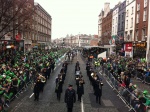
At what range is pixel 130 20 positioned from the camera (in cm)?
3872

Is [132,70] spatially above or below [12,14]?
below

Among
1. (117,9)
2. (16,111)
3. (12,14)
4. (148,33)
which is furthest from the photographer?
(117,9)

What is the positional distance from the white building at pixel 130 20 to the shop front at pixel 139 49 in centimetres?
401

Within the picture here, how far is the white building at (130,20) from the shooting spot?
37225 millimetres

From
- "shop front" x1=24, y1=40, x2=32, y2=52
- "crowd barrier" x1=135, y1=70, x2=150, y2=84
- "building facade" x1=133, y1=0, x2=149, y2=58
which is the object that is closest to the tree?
"crowd barrier" x1=135, y1=70, x2=150, y2=84

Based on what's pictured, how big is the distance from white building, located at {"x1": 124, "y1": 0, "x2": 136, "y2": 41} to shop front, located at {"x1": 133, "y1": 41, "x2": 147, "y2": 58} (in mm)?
4008

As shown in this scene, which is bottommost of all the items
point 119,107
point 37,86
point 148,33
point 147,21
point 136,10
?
point 119,107

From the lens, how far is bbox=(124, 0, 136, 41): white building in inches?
A: 1466

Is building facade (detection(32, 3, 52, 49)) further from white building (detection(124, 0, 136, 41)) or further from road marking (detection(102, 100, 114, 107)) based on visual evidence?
road marking (detection(102, 100, 114, 107))

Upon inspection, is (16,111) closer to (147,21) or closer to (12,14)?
(12,14)

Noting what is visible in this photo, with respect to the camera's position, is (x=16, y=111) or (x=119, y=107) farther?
(x=119, y=107)

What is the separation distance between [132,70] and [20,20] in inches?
691

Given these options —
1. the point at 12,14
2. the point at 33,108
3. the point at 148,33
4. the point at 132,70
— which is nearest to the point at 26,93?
the point at 33,108

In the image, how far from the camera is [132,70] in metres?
22.1
